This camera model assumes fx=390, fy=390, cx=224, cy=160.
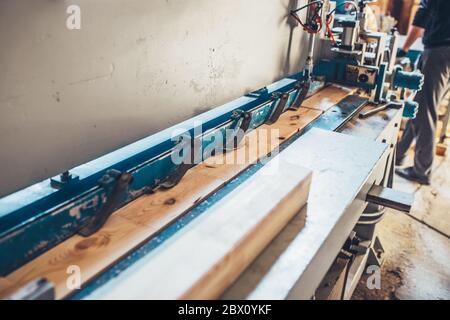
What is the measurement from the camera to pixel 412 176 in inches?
115

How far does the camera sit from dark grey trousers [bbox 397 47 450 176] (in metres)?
2.67

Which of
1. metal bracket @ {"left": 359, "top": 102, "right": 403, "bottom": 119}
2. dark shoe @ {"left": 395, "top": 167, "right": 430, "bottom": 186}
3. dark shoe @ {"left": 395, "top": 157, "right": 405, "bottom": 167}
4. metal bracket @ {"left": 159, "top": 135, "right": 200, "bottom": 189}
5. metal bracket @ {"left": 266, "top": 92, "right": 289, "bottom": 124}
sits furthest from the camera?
dark shoe @ {"left": 395, "top": 157, "right": 405, "bottom": 167}

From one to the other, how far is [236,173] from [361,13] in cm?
139

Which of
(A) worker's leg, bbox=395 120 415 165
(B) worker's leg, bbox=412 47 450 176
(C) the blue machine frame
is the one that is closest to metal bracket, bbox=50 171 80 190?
(C) the blue machine frame

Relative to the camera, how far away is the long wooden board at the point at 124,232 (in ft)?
2.51

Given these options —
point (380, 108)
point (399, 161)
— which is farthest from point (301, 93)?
point (399, 161)

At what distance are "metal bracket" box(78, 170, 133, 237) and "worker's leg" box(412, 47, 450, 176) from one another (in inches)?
99.4

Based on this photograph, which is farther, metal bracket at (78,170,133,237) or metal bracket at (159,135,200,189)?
metal bracket at (159,135,200,189)

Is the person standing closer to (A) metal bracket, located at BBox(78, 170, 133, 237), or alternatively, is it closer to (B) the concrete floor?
(B) the concrete floor

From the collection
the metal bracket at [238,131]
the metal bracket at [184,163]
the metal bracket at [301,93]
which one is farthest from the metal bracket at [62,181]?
the metal bracket at [301,93]

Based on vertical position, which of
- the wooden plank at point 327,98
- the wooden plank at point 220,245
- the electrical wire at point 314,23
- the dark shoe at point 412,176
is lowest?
the dark shoe at point 412,176

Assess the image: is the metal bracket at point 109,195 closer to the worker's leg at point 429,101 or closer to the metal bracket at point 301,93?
the metal bracket at point 301,93

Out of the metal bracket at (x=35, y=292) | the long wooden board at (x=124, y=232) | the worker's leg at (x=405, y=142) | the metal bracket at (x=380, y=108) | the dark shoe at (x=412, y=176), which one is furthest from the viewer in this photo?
the worker's leg at (x=405, y=142)
